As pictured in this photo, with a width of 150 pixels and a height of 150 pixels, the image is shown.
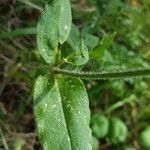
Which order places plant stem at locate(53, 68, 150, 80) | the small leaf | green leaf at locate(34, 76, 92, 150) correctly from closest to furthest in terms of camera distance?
plant stem at locate(53, 68, 150, 80) < green leaf at locate(34, 76, 92, 150) < the small leaf

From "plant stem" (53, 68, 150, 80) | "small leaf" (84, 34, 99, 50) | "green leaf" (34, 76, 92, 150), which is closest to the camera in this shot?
"plant stem" (53, 68, 150, 80)

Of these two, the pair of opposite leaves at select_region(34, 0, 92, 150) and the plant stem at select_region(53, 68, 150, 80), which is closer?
the plant stem at select_region(53, 68, 150, 80)

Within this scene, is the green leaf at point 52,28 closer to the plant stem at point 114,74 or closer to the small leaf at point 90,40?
the plant stem at point 114,74

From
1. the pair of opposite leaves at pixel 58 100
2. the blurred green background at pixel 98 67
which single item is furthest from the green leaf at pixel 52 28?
the blurred green background at pixel 98 67

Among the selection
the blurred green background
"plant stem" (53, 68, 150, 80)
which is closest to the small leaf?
the blurred green background

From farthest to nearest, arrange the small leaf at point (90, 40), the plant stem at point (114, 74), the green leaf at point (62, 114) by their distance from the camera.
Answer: the small leaf at point (90, 40), the green leaf at point (62, 114), the plant stem at point (114, 74)

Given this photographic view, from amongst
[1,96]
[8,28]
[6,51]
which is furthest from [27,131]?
[8,28]

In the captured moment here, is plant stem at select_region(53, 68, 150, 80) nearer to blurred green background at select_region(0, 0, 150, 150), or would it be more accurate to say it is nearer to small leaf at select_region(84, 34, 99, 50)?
blurred green background at select_region(0, 0, 150, 150)
